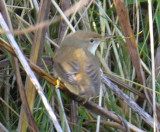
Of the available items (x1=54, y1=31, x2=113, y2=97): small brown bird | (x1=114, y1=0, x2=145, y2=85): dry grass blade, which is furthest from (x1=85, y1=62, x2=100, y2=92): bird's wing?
(x1=114, y1=0, x2=145, y2=85): dry grass blade

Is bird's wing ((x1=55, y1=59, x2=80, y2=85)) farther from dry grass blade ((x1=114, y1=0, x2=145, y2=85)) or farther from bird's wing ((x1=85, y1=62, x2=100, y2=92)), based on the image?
dry grass blade ((x1=114, y1=0, x2=145, y2=85))

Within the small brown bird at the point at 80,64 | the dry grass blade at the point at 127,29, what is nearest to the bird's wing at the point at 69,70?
the small brown bird at the point at 80,64

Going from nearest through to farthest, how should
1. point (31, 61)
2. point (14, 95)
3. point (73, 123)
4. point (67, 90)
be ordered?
point (31, 61) < point (67, 90) < point (73, 123) < point (14, 95)

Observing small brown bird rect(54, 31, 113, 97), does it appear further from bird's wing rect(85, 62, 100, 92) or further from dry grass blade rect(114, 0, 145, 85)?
dry grass blade rect(114, 0, 145, 85)

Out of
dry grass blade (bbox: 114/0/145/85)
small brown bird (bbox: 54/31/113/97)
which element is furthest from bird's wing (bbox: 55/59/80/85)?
dry grass blade (bbox: 114/0/145/85)

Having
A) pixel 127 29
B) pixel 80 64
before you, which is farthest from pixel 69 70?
pixel 127 29

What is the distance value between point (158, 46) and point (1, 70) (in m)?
1.06

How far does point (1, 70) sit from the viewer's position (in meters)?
2.28

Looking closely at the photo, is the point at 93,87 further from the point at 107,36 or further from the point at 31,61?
the point at 107,36

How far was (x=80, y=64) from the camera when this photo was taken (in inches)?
76.3

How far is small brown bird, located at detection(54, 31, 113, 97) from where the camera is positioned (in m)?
1.78

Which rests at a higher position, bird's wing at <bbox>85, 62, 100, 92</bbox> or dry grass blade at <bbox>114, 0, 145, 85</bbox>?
dry grass blade at <bbox>114, 0, 145, 85</bbox>

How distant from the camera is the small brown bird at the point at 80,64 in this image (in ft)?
5.83

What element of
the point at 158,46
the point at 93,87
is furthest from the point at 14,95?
the point at 158,46
